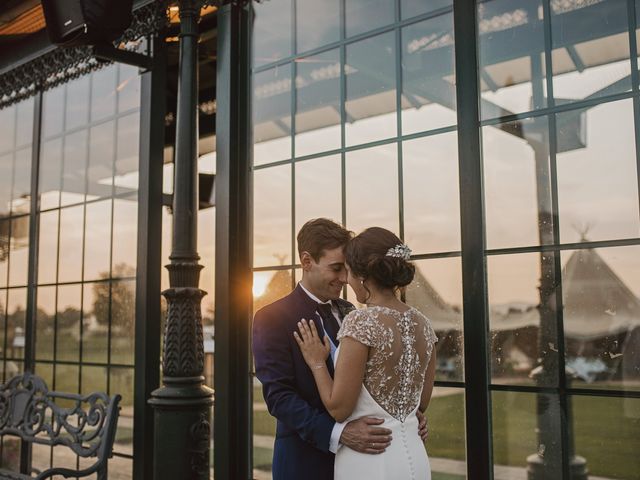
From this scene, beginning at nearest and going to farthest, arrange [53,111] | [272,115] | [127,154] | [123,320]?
[272,115], [123,320], [127,154], [53,111]

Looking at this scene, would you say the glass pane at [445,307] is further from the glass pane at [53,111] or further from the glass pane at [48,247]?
the glass pane at [53,111]

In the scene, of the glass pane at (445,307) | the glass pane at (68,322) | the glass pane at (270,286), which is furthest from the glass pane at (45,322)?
the glass pane at (445,307)

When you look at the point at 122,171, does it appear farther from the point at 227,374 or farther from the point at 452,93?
the point at 452,93

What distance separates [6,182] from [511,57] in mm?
4460

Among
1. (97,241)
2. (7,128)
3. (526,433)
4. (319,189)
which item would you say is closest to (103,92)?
(97,241)

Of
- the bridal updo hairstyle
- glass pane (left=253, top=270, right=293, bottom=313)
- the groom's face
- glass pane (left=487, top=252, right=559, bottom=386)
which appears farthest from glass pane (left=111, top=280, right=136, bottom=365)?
the bridal updo hairstyle

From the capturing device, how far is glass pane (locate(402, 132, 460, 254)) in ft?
10.5

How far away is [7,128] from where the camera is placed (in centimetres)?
598

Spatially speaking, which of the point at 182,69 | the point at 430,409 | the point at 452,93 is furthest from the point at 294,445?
the point at 182,69

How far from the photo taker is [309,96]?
3840 mm

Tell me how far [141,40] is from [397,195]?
7.32 feet

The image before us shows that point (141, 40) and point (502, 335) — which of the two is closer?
point (502, 335)

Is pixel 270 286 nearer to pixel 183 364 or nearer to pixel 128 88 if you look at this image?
pixel 183 364

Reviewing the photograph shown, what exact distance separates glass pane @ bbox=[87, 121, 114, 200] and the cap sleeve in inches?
119
